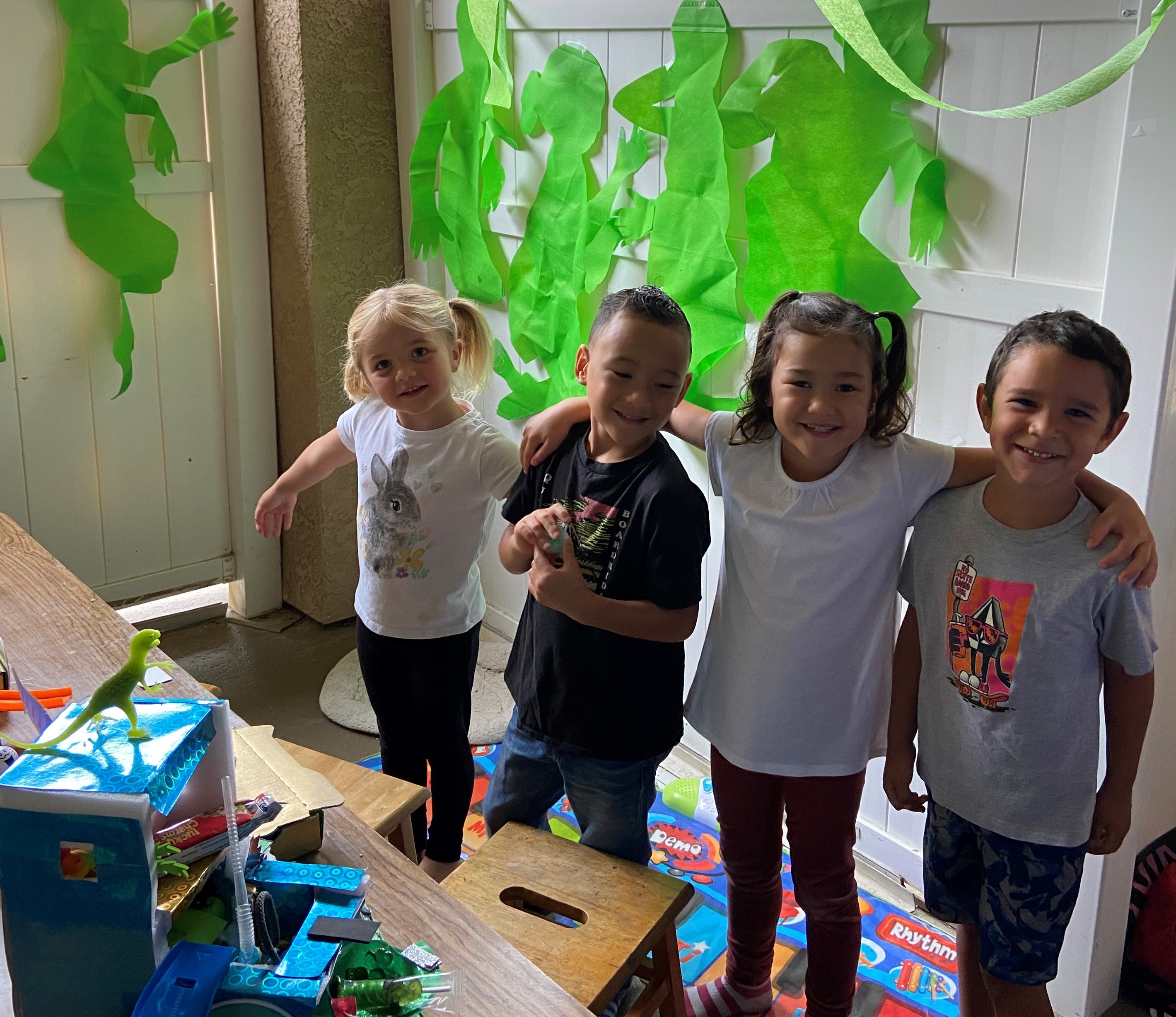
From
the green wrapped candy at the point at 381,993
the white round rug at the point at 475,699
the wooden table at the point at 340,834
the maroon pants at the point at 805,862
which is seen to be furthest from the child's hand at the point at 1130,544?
the white round rug at the point at 475,699

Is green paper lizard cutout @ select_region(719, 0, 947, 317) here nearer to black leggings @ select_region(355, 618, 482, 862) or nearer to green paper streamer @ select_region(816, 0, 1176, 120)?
green paper streamer @ select_region(816, 0, 1176, 120)

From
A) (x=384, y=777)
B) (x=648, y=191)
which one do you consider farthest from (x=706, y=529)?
(x=648, y=191)

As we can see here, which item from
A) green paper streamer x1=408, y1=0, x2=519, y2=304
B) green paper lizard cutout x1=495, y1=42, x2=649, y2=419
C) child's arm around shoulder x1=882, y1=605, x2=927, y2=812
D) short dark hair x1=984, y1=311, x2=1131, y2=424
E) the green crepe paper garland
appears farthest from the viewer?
green paper streamer x1=408, y1=0, x2=519, y2=304

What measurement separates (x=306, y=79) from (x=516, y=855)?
203 cm

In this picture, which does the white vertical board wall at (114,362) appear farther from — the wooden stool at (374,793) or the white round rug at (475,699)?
the wooden stool at (374,793)

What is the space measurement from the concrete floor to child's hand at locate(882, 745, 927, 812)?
4.50ft

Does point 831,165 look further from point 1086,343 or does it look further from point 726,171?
point 1086,343

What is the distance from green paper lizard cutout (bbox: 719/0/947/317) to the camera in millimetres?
1683

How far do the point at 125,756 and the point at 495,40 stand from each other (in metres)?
2.01

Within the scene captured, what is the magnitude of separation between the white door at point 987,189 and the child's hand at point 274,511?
3.29 ft

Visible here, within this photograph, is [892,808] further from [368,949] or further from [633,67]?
[633,67]

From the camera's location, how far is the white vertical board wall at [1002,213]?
1476 millimetres

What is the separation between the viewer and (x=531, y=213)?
2.48 meters

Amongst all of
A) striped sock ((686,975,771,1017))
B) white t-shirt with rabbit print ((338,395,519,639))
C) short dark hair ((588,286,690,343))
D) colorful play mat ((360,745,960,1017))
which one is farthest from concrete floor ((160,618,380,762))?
short dark hair ((588,286,690,343))
